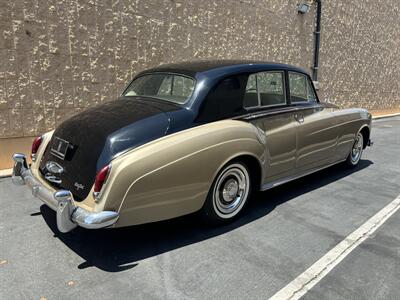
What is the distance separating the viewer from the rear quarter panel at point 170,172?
3.06 metres

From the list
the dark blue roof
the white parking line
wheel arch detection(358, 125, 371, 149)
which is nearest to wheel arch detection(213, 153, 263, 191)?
the dark blue roof

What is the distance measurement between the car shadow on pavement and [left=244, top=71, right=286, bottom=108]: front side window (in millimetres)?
1246

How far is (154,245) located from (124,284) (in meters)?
0.66

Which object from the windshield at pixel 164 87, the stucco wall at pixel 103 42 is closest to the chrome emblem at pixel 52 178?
the windshield at pixel 164 87

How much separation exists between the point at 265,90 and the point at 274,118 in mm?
345

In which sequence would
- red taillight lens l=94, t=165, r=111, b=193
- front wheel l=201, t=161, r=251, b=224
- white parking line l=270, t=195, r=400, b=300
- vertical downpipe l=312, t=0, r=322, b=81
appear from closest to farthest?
1. white parking line l=270, t=195, r=400, b=300
2. red taillight lens l=94, t=165, r=111, b=193
3. front wheel l=201, t=161, r=251, b=224
4. vertical downpipe l=312, t=0, r=322, b=81

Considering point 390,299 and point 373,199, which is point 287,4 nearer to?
point 373,199

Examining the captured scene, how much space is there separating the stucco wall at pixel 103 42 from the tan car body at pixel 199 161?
2335 millimetres

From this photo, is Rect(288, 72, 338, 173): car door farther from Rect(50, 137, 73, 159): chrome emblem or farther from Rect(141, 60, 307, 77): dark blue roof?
Rect(50, 137, 73, 159): chrome emblem

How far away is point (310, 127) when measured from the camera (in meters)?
4.93

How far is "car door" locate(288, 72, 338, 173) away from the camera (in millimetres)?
4824

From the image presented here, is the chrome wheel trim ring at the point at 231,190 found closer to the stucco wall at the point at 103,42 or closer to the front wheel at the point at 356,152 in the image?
the front wheel at the point at 356,152

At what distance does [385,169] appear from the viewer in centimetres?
654

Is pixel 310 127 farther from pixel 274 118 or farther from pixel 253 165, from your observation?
pixel 253 165
